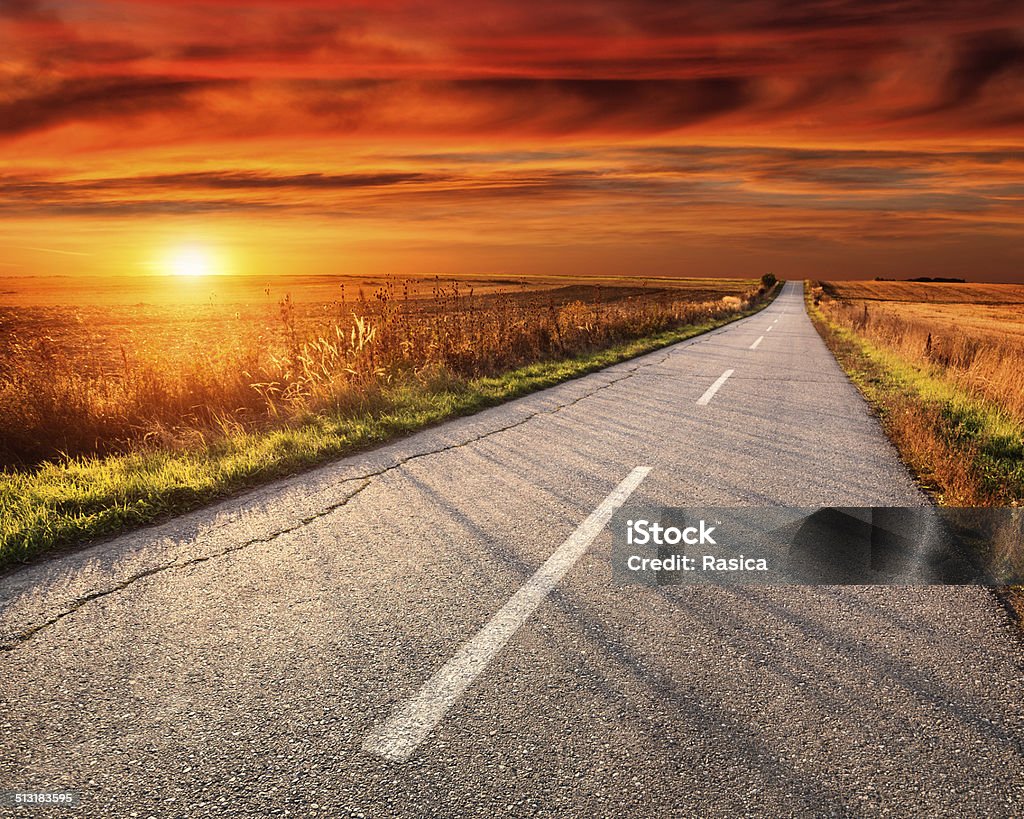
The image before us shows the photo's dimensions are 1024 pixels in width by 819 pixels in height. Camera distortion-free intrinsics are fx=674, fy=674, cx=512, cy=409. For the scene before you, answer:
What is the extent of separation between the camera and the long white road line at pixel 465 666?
2521 mm

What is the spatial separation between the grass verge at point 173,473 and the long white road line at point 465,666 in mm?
3105

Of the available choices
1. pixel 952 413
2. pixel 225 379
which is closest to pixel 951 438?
pixel 952 413

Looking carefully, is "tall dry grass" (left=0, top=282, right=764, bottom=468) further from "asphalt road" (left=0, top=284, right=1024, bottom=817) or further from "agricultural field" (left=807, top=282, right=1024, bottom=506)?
"agricultural field" (left=807, top=282, right=1024, bottom=506)

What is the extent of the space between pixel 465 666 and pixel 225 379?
24.4ft

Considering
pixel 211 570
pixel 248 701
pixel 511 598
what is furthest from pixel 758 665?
pixel 211 570

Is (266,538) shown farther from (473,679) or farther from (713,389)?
(713,389)

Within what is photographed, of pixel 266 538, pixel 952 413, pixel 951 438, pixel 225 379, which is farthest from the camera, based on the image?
pixel 225 379

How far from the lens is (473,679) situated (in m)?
2.90

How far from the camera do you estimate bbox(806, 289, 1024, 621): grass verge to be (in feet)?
18.1

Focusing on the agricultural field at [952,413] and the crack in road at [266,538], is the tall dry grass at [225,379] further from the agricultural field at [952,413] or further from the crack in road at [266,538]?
the agricultural field at [952,413]

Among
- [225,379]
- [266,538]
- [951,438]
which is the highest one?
[225,379]

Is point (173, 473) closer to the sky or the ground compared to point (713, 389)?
closer to the ground

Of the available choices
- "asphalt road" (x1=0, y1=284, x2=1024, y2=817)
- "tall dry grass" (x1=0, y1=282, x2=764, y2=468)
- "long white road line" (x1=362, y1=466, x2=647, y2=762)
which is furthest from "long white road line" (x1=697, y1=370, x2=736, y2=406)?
"long white road line" (x1=362, y1=466, x2=647, y2=762)

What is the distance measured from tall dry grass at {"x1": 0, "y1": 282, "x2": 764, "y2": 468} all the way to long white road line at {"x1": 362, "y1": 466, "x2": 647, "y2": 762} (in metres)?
4.74
